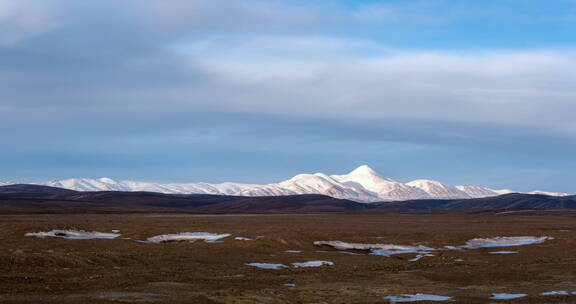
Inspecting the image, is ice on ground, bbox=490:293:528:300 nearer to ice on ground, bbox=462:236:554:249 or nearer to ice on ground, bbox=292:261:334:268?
ice on ground, bbox=292:261:334:268

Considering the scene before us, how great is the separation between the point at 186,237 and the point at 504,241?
1401 inches

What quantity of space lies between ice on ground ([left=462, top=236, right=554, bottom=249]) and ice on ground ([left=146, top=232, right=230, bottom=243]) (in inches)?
1065

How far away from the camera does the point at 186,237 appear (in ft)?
237

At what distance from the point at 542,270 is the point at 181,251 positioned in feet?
93.8

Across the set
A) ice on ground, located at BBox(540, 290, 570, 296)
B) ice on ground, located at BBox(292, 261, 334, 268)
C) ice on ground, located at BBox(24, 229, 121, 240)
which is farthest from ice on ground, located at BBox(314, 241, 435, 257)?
ice on ground, located at BBox(540, 290, 570, 296)

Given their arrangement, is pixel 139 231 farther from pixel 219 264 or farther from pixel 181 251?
pixel 219 264

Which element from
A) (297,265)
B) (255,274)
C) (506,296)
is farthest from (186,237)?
(506,296)

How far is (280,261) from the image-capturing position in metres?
48.5

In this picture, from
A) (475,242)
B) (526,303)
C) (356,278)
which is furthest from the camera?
(475,242)

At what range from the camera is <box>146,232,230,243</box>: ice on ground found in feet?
228

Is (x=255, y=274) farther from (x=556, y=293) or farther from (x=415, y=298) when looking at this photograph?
(x=556, y=293)

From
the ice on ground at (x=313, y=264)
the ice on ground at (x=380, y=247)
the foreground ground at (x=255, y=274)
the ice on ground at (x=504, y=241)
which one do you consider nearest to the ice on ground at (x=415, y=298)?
the foreground ground at (x=255, y=274)

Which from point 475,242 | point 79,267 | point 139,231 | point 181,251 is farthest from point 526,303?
point 139,231

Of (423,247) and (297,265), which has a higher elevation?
(423,247)
